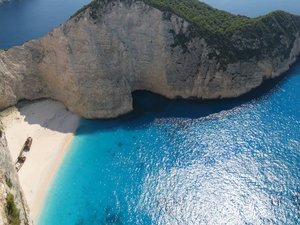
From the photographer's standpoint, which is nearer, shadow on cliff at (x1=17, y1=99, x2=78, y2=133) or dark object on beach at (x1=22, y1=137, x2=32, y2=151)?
dark object on beach at (x1=22, y1=137, x2=32, y2=151)

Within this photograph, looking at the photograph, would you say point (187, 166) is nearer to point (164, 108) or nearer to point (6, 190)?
point (164, 108)

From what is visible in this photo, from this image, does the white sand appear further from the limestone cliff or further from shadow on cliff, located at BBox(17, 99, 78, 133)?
the limestone cliff

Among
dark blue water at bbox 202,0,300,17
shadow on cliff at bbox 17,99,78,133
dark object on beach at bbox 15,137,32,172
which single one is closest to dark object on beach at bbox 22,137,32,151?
dark object on beach at bbox 15,137,32,172

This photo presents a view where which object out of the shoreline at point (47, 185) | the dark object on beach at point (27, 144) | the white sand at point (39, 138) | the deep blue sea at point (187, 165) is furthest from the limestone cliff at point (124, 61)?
the dark object on beach at point (27, 144)

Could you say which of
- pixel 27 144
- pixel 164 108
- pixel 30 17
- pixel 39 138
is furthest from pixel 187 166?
pixel 30 17

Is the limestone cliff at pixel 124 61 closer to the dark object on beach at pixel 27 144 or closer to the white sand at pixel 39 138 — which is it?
the white sand at pixel 39 138

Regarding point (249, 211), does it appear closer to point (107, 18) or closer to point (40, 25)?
point (107, 18)
